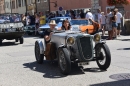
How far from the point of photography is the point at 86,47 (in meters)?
8.16

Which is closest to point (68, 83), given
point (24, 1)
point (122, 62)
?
point (122, 62)

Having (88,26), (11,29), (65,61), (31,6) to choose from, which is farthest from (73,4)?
(65,61)

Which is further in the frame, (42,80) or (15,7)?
(15,7)

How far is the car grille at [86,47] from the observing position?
8.11m

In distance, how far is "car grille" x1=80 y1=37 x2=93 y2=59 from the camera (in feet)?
26.6

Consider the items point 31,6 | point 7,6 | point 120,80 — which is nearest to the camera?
point 120,80

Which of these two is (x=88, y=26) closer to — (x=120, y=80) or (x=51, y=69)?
(x=51, y=69)

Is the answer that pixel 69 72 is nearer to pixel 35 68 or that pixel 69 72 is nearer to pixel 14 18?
pixel 35 68

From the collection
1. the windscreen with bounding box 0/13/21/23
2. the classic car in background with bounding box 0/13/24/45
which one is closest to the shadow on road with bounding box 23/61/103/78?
the classic car in background with bounding box 0/13/24/45

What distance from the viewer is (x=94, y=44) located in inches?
345

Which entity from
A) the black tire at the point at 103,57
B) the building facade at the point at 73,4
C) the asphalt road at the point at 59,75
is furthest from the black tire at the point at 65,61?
the building facade at the point at 73,4

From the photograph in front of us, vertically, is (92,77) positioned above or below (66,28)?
below

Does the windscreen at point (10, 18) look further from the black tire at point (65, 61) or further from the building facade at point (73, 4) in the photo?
the building facade at point (73, 4)

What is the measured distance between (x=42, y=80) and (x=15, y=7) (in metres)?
58.6
